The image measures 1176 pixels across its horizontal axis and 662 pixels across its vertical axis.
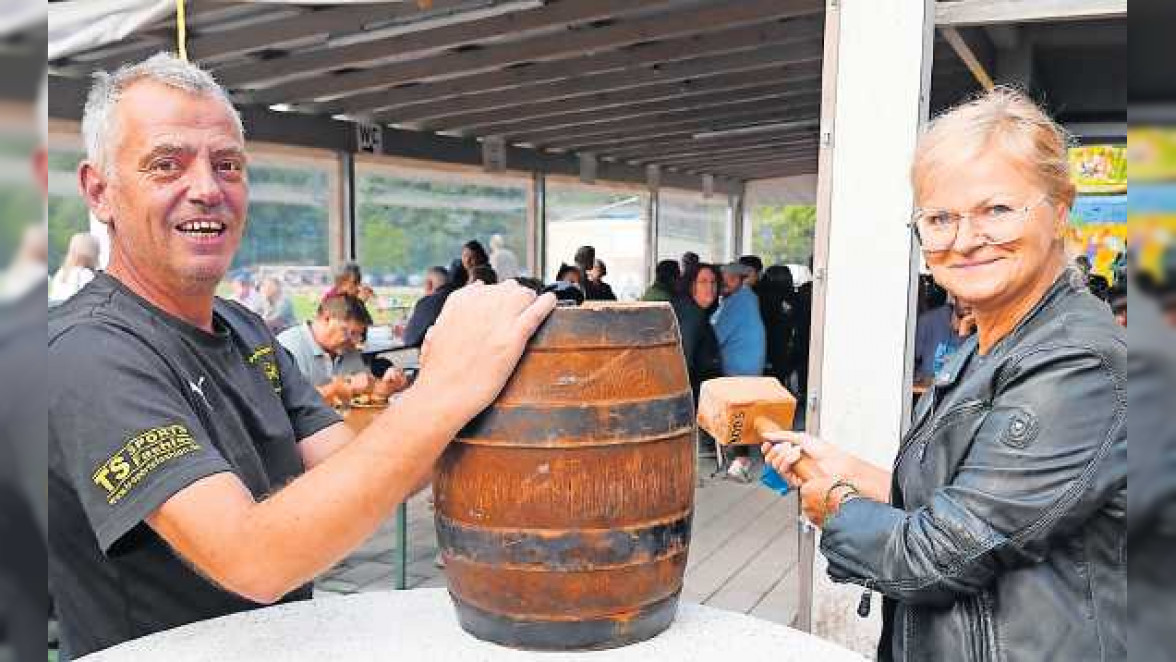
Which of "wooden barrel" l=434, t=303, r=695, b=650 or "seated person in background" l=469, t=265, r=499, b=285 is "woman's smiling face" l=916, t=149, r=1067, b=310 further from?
"seated person in background" l=469, t=265, r=499, b=285

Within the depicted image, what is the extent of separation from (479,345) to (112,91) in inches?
31.2

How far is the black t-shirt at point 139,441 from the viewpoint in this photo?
4.81ft

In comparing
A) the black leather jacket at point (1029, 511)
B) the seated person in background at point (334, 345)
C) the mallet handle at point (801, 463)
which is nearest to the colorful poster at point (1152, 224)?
the black leather jacket at point (1029, 511)

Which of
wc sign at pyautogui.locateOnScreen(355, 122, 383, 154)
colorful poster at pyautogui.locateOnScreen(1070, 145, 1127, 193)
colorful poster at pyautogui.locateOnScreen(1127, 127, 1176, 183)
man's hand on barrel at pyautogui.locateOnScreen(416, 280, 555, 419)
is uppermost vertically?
wc sign at pyautogui.locateOnScreen(355, 122, 383, 154)

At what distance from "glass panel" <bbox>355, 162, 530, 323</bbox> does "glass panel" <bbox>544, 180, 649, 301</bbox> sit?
29.8 inches

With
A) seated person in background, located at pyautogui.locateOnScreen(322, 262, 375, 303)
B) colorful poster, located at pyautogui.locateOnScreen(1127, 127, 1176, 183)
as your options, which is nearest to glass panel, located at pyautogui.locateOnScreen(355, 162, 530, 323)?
seated person in background, located at pyautogui.locateOnScreen(322, 262, 375, 303)

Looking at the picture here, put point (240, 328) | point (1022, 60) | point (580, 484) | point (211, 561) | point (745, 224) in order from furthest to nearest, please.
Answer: point (745, 224) → point (1022, 60) → point (240, 328) → point (580, 484) → point (211, 561)

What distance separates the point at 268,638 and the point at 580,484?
63cm

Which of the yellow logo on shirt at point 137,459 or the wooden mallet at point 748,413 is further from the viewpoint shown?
the wooden mallet at point 748,413

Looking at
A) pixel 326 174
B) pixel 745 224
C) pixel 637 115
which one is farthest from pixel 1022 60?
pixel 745 224

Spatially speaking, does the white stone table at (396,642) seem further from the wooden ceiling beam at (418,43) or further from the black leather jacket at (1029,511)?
the wooden ceiling beam at (418,43)

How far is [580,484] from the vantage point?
1.53 meters

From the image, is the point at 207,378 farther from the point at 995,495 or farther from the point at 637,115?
the point at 637,115

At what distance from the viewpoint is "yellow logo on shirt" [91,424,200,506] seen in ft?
4.75
